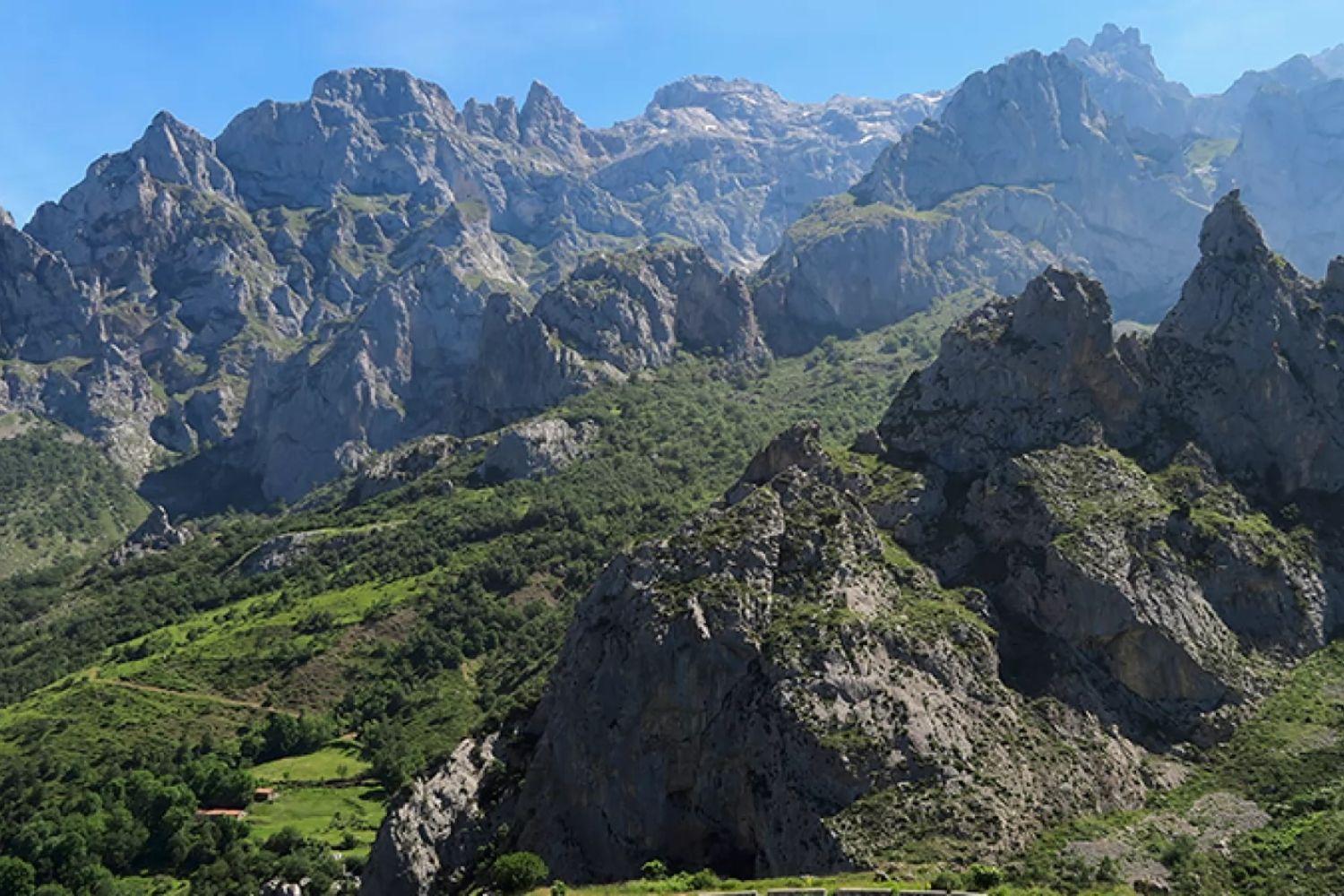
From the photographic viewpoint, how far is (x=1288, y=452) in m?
110

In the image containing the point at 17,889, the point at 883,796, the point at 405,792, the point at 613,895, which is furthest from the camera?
the point at 17,889

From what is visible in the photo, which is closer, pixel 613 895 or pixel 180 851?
pixel 613 895

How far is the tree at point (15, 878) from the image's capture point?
355ft

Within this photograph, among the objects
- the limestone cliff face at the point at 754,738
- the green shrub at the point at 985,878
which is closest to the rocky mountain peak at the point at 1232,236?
the limestone cliff face at the point at 754,738

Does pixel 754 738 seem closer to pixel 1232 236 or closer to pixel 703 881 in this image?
pixel 703 881

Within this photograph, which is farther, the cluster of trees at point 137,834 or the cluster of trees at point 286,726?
the cluster of trees at point 286,726

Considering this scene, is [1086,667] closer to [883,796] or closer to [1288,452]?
[883,796]

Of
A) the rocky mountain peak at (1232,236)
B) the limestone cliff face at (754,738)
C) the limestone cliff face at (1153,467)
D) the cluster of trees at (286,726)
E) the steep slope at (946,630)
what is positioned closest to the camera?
the limestone cliff face at (754,738)

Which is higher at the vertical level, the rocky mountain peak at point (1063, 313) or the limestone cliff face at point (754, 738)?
the rocky mountain peak at point (1063, 313)

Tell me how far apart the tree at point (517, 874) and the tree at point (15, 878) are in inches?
2839

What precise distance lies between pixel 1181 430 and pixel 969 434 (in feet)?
74.2

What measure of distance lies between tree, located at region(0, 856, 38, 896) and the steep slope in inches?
2113

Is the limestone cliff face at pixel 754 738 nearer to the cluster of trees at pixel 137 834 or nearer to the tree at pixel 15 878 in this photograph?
the cluster of trees at pixel 137 834

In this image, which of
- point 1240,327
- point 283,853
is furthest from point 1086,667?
point 283,853
